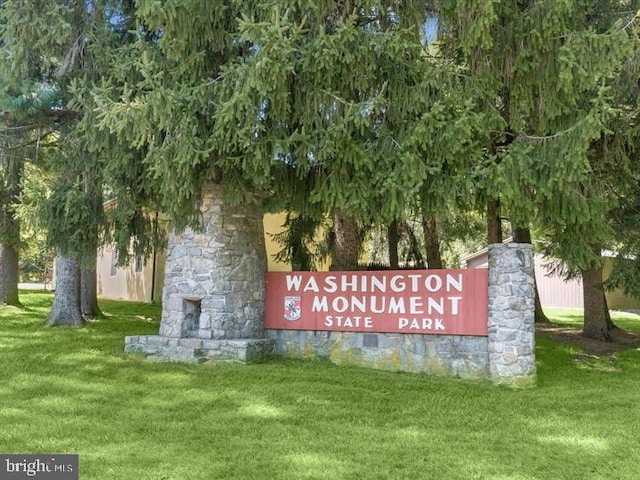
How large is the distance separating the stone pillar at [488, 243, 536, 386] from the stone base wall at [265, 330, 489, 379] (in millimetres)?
265

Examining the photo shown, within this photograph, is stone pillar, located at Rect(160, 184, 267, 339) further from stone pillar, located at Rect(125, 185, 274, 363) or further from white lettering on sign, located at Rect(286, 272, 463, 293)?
white lettering on sign, located at Rect(286, 272, 463, 293)

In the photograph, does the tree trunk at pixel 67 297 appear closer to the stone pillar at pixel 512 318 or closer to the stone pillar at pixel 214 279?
the stone pillar at pixel 214 279

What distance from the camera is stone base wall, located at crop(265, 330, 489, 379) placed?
26.0 ft

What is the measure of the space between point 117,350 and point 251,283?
251 centimetres

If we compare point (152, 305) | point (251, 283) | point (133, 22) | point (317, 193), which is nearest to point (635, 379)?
point (317, 193)

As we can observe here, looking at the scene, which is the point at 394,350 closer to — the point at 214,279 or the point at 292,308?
the point at 292,308

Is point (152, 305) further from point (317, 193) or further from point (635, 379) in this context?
point (635, 379)

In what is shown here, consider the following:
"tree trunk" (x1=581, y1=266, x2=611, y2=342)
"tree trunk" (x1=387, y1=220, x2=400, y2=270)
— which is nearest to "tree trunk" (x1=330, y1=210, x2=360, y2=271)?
"tree trunk" (x1=387, y1=220, x2=400, y2=270)

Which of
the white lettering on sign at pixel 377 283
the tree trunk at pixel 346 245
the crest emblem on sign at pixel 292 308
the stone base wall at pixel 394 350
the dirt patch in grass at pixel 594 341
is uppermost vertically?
the tree trunk at pixel 346 245

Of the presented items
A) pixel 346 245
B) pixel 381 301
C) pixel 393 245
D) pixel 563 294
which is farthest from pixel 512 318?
pixel 563 294

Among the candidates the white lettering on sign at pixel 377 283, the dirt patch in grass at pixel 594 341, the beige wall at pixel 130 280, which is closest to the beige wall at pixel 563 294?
the dirt patch in grass at pixel 594 341

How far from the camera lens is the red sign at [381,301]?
26.2 ft

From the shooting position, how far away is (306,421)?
5.82 meters

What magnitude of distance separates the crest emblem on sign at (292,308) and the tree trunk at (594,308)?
736 centimetres
